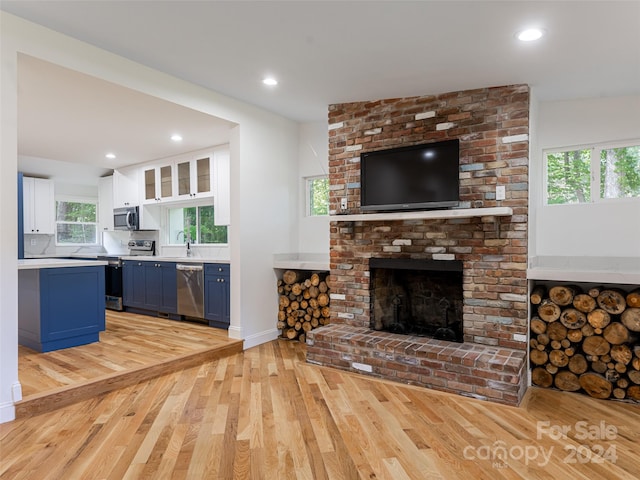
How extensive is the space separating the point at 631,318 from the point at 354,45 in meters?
2.90

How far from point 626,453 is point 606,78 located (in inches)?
109

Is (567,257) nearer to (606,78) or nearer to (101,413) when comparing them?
(606,78)

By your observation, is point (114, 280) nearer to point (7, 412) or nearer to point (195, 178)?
point (195, 178)

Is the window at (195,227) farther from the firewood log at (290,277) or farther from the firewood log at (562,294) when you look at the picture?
the firewood log at (562,294)

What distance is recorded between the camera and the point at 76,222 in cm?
753

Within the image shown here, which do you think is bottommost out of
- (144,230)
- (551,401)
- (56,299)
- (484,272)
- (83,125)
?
(551,401)

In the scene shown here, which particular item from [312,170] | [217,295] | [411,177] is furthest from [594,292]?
[217,295]

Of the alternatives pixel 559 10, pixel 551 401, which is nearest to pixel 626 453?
pixel 551 401

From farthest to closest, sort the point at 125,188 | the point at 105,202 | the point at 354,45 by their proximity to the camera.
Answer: the point at 105,202 → the point at 125,188 → the point at 354,45

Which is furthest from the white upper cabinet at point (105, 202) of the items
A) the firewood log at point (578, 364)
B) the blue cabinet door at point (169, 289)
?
Result: the firewood log at point (578, 364)

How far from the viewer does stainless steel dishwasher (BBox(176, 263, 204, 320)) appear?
499 centimetres

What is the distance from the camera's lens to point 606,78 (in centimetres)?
326

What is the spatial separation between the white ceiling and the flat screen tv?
568mm

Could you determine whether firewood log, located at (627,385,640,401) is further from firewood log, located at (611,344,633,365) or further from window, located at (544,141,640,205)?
window, located at (544,141,640,205)
